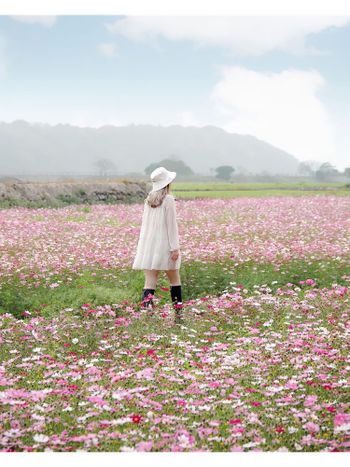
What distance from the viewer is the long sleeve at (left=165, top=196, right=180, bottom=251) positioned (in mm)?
8109

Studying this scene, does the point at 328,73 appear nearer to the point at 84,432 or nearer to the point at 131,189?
the point at 84,432

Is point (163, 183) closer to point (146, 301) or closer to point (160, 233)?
point (160, 233)

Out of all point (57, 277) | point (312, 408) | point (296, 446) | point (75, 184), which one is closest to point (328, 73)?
point (57, 277)

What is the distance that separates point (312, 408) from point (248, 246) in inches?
336

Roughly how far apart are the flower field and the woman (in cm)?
64

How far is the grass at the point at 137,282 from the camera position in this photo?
9.41 metres

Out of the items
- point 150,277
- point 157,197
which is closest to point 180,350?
point 150,277

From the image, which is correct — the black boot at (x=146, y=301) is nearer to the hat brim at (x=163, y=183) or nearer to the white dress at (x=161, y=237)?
the white dress at (x=161, y=237)

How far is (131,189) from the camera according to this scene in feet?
95.2

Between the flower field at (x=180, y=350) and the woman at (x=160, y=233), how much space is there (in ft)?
2.12

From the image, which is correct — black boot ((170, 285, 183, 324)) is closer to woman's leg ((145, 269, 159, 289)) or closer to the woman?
the woman

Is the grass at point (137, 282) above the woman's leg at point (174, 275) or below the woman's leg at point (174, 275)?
below

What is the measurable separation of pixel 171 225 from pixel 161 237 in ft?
0.80

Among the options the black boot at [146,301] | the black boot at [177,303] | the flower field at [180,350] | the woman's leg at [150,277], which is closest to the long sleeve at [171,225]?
the woman's leg at [150,277]
